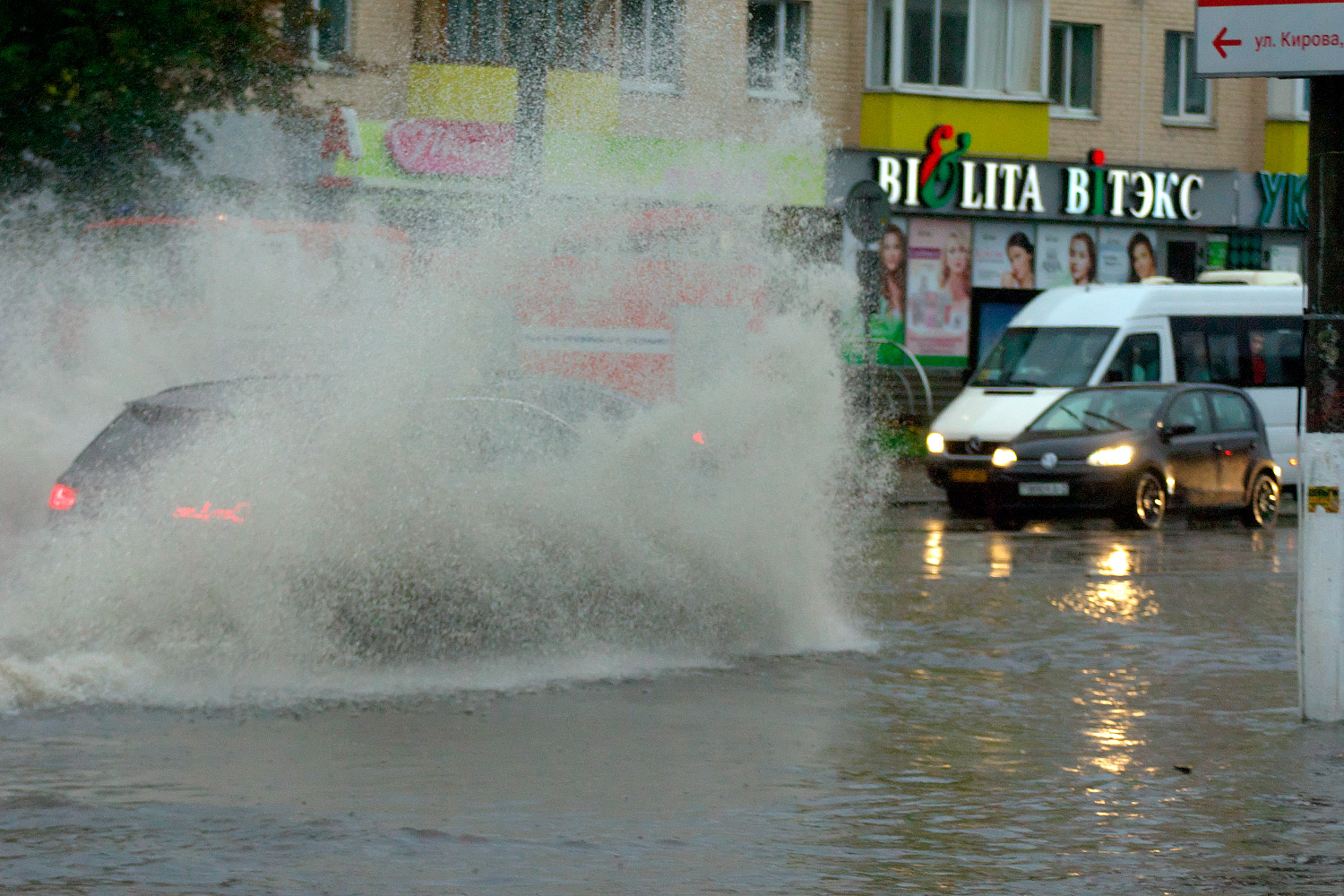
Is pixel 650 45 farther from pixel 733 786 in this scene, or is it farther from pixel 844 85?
pixel 733 786

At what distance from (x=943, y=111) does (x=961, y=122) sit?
366 mm

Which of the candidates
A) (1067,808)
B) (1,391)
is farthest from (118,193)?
(1067,808)

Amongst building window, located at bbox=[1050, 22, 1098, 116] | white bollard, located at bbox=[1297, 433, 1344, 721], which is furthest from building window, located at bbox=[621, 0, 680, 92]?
white bollard, located at bbox=[1297, 433, 1344, 721]

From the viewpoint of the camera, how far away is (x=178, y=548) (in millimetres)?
9344

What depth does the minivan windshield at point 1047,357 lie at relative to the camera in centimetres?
2464

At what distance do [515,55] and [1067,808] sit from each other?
21.3 metres

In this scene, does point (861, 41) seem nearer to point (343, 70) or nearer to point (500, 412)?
point (343, 70)

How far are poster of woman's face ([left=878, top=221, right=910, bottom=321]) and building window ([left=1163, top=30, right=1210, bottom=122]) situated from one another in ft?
19.8

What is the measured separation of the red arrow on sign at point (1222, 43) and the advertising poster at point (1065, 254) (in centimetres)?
2530

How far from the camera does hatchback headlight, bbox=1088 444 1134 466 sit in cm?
2042

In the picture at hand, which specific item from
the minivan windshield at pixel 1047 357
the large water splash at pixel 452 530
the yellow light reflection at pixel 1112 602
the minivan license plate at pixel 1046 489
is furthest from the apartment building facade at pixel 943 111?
the large water splash at pixel 452 530

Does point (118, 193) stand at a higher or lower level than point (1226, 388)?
higher

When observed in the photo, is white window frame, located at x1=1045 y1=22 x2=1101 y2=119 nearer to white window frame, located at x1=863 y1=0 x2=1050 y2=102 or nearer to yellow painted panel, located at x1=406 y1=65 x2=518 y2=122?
white window frame, located at x1=863 y1=0 x2=1050 y2=102

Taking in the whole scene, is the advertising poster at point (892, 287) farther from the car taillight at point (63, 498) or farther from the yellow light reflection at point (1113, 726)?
the car taillight at point (63, 498)
